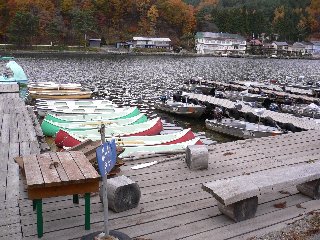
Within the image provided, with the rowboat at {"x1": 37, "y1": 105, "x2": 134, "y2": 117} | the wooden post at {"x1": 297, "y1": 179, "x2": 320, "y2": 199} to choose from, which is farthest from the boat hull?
the wooden post at {"x1": 297, "y1": 179, "x2": 320, "y2": 199}

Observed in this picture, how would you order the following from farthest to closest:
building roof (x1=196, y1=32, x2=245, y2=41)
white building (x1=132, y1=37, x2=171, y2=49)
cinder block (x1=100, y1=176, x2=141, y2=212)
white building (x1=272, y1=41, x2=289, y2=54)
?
white building (x1=272, y1=41, x2=289, y2=54) → building roof (x1=196, y1=32, x2=245, y2=41) → white building (x1=132, y1=37, x2=171, y2=49) → cinder block (x1=100, y1=176, x2=141, y2=212)

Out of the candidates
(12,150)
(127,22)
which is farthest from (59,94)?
(127,22)

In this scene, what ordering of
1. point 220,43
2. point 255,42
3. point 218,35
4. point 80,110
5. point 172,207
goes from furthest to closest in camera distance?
1. point 255,42
2. point 220,43
3. point 218,35
4. point 80,110
5. point 172,207

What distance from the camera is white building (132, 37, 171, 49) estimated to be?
380 feet

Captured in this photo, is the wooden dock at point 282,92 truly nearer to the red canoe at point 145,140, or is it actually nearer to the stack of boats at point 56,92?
the stack of boats at point 56,92

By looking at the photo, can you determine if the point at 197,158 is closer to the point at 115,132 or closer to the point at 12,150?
the point at 12,150

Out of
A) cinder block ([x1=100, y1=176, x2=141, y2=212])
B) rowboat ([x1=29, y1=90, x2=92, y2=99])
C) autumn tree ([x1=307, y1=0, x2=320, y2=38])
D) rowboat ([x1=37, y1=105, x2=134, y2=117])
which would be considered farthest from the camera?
autumn tree ([x1=307, y1=0, x2=320, y2=38])

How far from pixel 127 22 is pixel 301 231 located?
125059 millimetres

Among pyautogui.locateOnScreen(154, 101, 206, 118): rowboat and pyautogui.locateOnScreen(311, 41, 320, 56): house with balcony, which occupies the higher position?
pyautogui.locateOnScreen(311, 41, 320, 56): house with balcony

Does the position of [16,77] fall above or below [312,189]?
above

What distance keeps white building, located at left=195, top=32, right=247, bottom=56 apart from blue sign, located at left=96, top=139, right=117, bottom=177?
386 ft

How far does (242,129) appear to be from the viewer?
21234 mm

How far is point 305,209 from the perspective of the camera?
7348mm

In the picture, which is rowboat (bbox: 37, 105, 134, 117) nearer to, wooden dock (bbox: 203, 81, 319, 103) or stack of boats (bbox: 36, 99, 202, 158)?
stack of boats (bbox: 36, 99, 202, 158)
